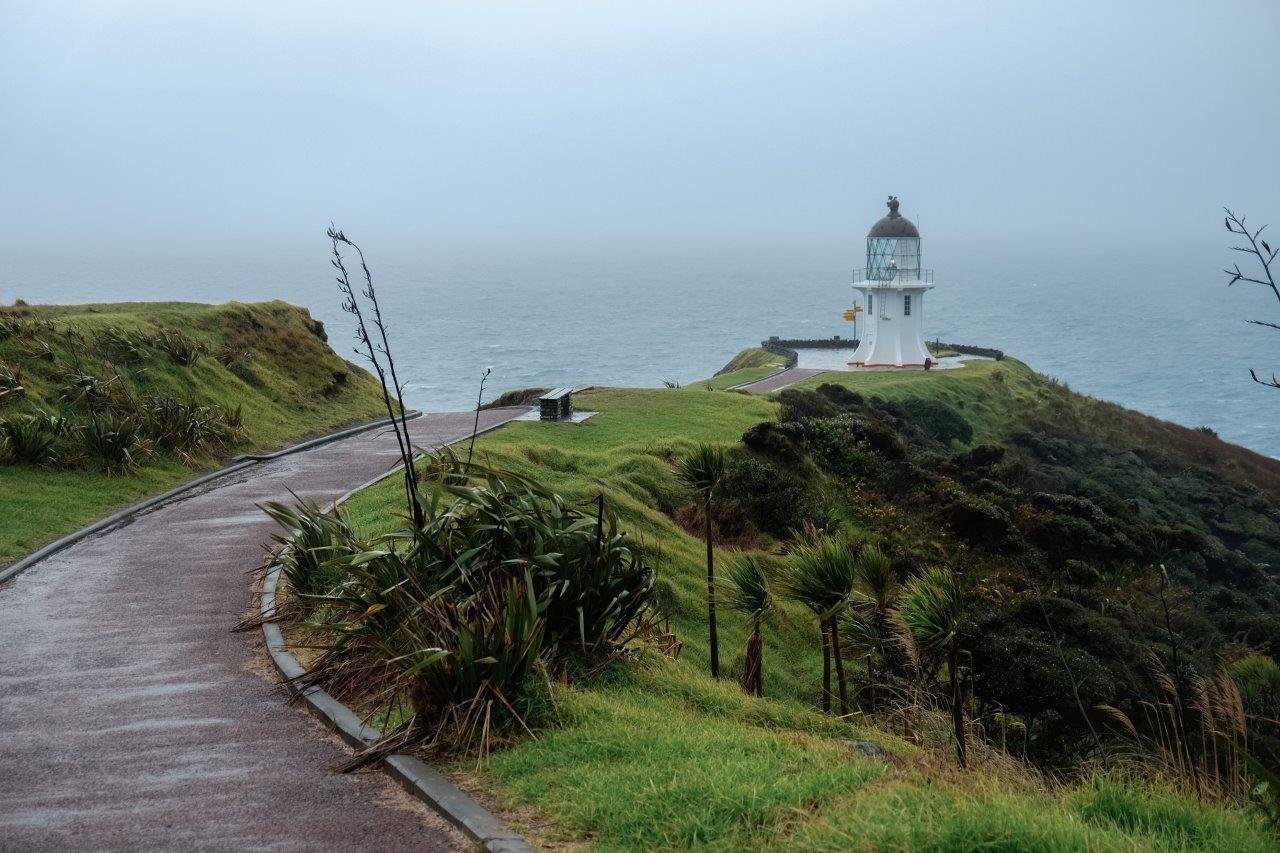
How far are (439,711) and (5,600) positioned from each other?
7.06 metres

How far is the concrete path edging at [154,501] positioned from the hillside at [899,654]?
3.29 m

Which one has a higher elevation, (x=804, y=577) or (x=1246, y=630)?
(x=804, y=577)

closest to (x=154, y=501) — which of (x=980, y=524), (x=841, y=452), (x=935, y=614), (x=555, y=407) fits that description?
(x=555, y=407)

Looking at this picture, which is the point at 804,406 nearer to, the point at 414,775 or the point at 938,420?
the point at 938,420

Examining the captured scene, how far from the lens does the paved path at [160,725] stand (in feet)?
22.9

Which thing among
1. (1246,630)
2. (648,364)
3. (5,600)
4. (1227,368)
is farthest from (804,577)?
(1227,368)

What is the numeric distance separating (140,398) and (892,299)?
34757mm

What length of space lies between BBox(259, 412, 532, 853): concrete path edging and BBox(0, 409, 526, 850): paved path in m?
0.10

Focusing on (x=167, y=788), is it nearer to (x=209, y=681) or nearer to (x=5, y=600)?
(x=209, y=681)

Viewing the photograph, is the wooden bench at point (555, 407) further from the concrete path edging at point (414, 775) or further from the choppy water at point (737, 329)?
the choppy water at point (737, 329)

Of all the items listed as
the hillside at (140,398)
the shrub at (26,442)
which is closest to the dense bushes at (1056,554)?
the hillside at (140,398)

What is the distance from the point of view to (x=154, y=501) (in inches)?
703

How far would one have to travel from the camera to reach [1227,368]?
99.7 metres

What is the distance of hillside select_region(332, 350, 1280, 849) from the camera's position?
6.41 metres
